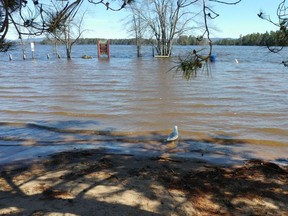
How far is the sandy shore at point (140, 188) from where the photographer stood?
3.79 meters

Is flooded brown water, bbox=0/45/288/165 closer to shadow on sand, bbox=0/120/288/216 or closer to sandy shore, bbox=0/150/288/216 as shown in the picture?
shadow on sand, bbox=0/120/288/216

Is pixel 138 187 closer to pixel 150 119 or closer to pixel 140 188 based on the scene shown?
pixel 140 188

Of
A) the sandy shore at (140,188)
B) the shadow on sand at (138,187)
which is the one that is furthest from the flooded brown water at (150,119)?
the sandy shore at (140,188)

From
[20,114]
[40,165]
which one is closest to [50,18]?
[40,165]

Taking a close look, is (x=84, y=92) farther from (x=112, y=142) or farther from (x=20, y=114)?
(x=112, y=142)

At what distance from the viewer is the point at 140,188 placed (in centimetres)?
434

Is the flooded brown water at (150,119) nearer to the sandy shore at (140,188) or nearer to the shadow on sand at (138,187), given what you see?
the shadow on sand at (138,187)

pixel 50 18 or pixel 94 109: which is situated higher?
pixel 50 18

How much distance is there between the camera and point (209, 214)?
370 cm

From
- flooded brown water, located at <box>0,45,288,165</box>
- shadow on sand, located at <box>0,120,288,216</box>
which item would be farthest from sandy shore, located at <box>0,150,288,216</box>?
flooded brown water, located at <box>0,45,288,165</box>

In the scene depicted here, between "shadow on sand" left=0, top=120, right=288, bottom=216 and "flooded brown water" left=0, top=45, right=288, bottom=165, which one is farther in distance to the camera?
"flooded brown water" left=0, top=45, right=288, bottom=165

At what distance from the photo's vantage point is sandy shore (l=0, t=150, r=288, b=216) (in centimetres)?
379

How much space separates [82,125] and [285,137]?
4980 mm

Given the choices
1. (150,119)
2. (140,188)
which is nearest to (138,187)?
(140,188)
